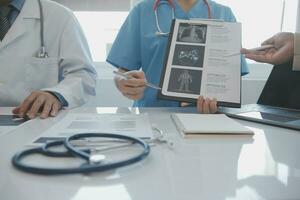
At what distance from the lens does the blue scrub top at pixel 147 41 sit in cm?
116

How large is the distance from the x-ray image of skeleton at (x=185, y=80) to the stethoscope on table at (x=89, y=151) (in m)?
0.28

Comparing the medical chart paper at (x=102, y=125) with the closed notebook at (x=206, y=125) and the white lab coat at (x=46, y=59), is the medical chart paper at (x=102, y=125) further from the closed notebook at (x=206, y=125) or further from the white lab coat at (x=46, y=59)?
the white lab coat at (x=46, y=59)

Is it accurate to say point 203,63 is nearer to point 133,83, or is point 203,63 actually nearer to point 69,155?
point 133,83

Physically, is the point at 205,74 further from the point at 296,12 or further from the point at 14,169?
the point at 296,12

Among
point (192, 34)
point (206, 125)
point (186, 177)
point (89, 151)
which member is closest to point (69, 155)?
point (89, 151)

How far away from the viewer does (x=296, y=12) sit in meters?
1.96

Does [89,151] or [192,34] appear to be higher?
[192,34]

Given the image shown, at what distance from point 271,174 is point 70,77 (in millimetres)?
787

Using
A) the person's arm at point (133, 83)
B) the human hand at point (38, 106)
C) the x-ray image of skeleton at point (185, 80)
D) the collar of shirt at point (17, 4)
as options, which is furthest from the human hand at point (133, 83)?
the collar of shirt at point (17, 4)

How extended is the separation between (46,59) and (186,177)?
81cm

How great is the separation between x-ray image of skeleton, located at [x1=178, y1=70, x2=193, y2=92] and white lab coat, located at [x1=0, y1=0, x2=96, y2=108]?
0.34 metres

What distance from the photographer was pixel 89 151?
510mm

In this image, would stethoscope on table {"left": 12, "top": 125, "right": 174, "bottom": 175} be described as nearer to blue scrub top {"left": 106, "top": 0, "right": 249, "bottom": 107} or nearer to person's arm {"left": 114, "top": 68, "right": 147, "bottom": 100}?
person's arm {"left": 114, "top": 68, "right": 147, "bottom": 100}

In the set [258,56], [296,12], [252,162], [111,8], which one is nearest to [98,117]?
[252,162]
